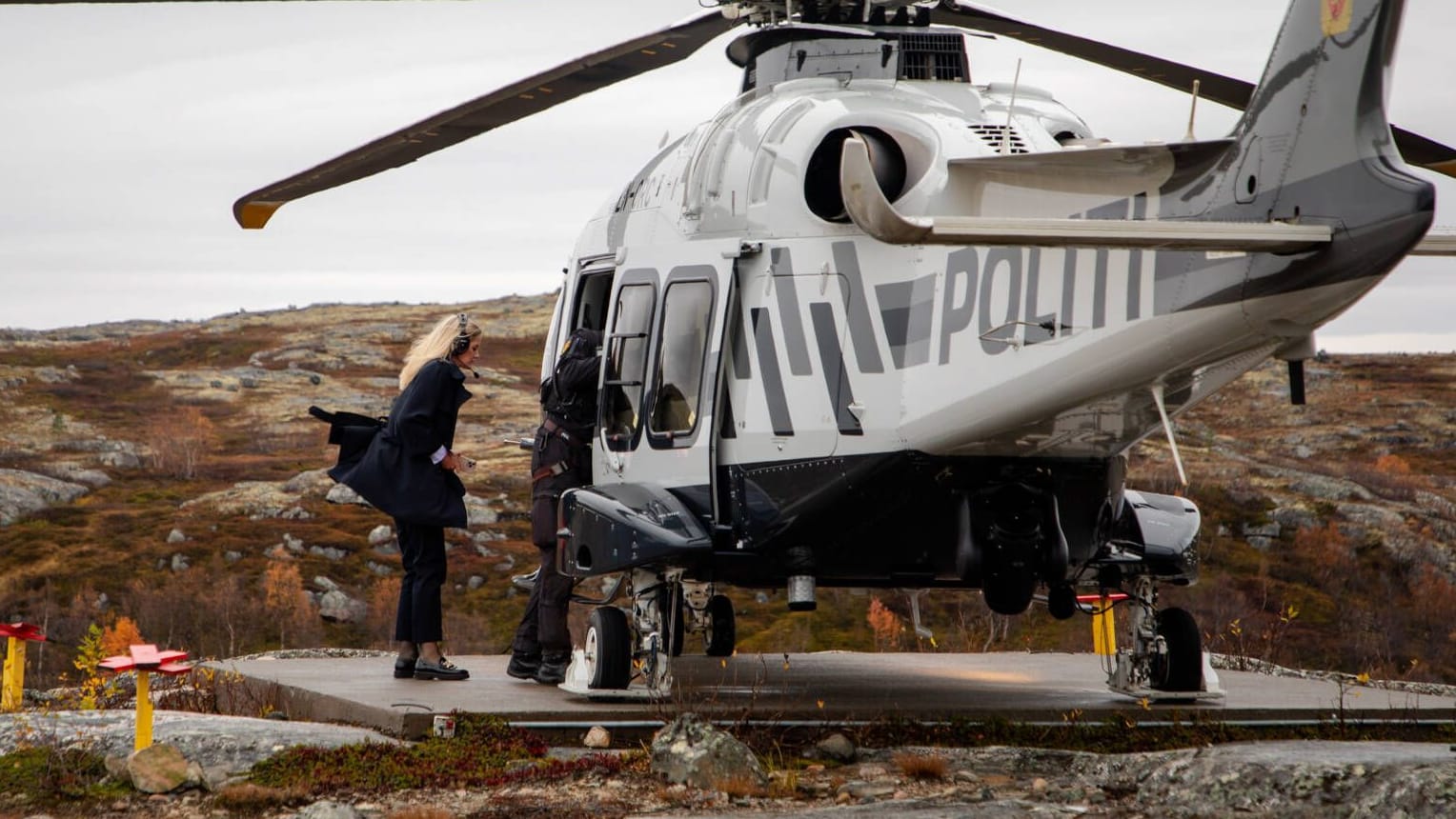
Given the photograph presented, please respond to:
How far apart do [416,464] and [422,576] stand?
731mm

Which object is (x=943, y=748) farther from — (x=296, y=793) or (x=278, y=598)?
(x=278, y=598)

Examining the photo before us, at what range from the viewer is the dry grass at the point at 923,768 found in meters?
7.36

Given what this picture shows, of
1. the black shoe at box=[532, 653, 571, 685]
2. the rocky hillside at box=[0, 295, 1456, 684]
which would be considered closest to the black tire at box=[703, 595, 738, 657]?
the black shoe at box=[532, 653, 571, 685]

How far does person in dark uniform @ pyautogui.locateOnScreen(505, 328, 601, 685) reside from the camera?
33.5ft

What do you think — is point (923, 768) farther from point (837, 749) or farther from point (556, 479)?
point (556, 479)

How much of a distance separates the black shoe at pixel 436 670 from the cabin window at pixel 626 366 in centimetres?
185

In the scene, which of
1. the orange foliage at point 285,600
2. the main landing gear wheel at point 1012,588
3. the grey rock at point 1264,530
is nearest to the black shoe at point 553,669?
the main landing gear wheel at point 1012,588

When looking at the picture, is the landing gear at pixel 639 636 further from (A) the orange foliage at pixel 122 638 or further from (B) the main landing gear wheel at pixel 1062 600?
(A) the orange foliage at pixel 122 638

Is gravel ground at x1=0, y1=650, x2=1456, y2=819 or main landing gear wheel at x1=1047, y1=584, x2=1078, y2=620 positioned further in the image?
main landing gear wheel at x1=1047, y1=584, x2=1078, y2=620

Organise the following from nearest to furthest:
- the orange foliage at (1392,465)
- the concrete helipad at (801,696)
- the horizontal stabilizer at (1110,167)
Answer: the horizontal stabilizer at (1110,167) < the concrete helipad at (801,696) < the orange foliage at (1392,465)

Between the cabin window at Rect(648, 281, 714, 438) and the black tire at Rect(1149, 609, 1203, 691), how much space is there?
11.2 ft

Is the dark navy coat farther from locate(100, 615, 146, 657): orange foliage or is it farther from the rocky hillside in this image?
locate(100, 615, 146, 657): orange foliage

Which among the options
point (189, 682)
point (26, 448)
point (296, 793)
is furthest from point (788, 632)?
point (26, 448)

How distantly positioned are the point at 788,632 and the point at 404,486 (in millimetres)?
17139
